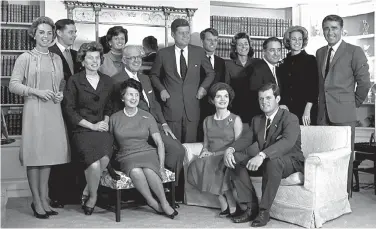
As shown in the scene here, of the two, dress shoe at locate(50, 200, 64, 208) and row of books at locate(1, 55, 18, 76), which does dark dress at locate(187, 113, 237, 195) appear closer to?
dress shoe at locate(50, 200, 64, 208)

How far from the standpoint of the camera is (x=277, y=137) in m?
3.68

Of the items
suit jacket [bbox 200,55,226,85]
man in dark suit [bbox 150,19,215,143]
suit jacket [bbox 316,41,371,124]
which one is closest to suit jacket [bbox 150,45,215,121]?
man in dark suit [bbox 150,19,215,143]

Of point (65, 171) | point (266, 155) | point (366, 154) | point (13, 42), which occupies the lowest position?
point (65, 171)

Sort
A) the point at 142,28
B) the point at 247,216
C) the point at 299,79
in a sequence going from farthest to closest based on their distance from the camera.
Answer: the point at 142,28 < the point at 299,79 < the point at 247,216

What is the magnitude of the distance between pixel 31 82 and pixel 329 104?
9.04 feet

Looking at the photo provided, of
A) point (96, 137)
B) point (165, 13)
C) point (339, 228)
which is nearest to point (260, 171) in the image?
point (339, 228)

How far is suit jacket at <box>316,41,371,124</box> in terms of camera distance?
14.3ft

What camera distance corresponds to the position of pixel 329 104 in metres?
4.43

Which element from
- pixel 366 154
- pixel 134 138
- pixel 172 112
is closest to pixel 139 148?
pixel 134 138

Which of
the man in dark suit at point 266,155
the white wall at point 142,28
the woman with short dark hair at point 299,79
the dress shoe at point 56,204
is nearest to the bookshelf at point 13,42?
the white wall at point 142,28

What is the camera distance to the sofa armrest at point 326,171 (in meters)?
3.50

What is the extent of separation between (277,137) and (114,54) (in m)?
1.85

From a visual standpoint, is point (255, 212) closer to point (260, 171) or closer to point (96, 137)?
point (260, 171)

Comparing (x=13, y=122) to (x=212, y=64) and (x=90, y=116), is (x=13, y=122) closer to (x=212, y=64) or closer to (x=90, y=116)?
(x=90, y=116)
